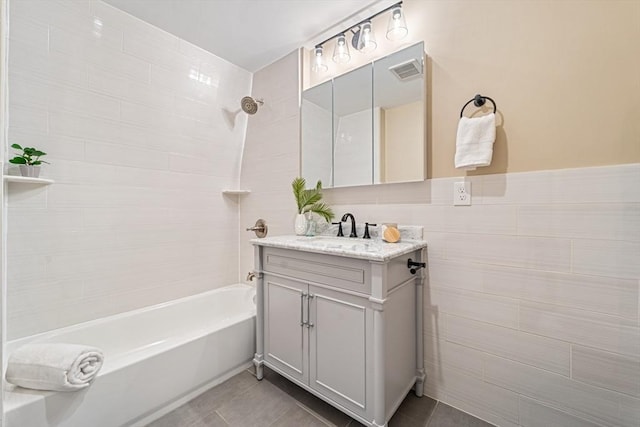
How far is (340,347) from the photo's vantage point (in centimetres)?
130

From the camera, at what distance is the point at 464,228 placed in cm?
140

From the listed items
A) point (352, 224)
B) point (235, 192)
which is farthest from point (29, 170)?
point (352, 224)

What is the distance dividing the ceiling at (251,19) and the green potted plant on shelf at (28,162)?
109 cm

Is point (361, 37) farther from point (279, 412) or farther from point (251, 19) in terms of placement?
point (279, 412)

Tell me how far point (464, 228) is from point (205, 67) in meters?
2.36

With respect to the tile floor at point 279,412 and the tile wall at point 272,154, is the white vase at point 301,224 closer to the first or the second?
the tile wall at point 272,154

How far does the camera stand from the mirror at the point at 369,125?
153 cm

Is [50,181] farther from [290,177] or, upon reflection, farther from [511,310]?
[511,310]

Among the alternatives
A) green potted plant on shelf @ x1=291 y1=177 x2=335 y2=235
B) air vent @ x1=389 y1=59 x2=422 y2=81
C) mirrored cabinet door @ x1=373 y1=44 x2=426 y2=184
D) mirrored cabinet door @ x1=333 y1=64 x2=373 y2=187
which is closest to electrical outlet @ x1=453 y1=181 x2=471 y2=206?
mirrored cabinet door @ x1=373 y1=44 x2=426 y2=184

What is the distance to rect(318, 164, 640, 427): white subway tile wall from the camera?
106 cm

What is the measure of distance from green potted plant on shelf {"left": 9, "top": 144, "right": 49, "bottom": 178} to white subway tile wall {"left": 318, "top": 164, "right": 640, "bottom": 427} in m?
2.14

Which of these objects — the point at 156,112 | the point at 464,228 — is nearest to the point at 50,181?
the point at 156,112

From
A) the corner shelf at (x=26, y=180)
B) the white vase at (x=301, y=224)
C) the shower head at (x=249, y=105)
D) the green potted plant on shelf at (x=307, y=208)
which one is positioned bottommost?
the white vase at (x=301, y=224)

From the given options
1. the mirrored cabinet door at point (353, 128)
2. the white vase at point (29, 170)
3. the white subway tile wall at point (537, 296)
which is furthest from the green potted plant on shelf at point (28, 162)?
the white subway tile wall at point (537, 296)
